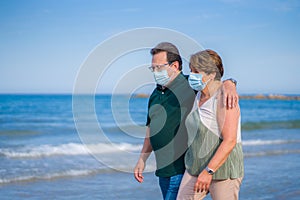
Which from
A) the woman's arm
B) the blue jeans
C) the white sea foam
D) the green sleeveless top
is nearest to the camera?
the woman's arm

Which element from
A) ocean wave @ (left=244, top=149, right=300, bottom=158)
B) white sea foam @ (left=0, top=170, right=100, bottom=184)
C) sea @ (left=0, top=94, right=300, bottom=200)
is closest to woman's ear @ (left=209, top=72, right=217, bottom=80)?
sea @ (left=0, top=94, right=300, bottom=200)

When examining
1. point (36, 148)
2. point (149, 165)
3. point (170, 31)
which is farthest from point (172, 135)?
point (36, 148)

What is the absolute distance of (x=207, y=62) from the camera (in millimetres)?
3061

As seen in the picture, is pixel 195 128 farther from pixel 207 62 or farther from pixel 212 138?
pixel 207 62

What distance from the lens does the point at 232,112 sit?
A: 2.99 meters

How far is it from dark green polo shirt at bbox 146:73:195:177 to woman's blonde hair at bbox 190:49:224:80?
0.45 metres

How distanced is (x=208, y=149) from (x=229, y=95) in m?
0.42

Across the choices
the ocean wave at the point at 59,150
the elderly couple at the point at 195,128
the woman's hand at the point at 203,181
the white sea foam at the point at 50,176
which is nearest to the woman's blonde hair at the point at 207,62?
the elderly couple at the point at 195,128

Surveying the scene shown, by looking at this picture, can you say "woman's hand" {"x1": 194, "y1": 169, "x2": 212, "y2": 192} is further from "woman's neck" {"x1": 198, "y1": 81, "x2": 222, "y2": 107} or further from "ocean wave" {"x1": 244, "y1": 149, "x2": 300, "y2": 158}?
"ocean wave" {"x1": 244, "y1": 149, "x2": 300, "y2": 158}

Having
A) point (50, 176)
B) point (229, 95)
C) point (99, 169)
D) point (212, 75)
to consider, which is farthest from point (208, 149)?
point (99, 169)

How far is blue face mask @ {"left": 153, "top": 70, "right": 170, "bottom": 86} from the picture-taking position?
11.8 feet

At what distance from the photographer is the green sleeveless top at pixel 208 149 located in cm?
310

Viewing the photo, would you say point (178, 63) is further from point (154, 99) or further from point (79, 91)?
point (79, 91)

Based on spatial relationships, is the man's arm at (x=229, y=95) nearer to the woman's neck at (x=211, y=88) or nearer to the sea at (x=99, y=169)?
the woman's neck at (x=211, y=88)
